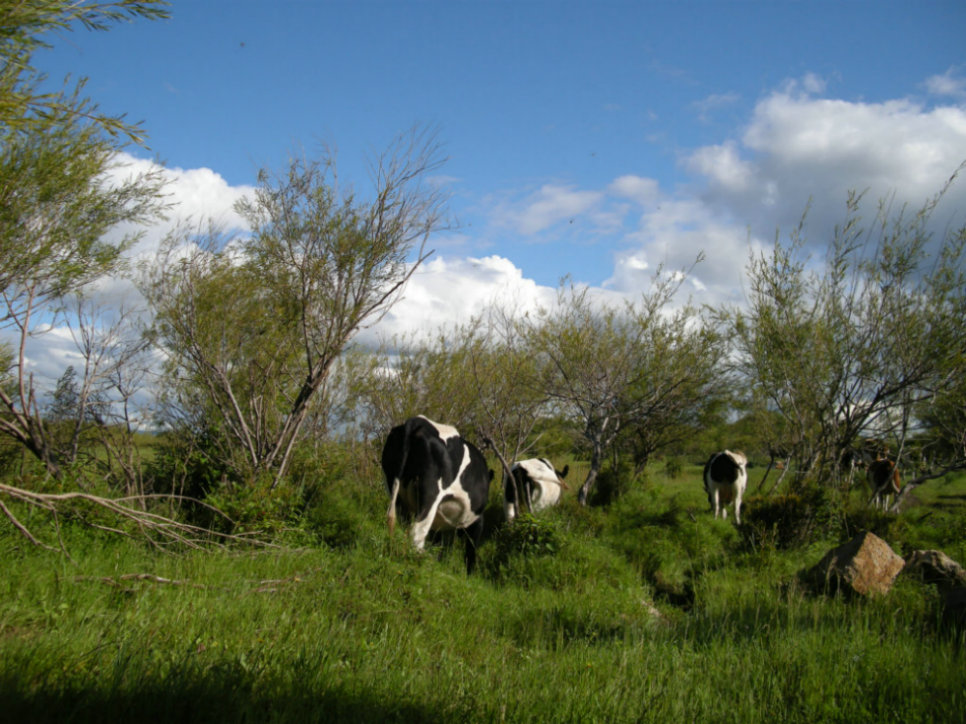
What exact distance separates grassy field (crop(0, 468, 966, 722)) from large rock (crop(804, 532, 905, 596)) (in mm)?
193

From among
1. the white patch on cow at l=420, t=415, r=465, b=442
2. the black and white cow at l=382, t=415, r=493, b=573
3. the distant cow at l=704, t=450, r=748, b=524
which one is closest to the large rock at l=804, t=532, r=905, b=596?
the black and white cow at l=382, t=415, r=493, b=573

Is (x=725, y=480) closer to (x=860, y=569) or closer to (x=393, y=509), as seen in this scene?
(x=860, y=569)

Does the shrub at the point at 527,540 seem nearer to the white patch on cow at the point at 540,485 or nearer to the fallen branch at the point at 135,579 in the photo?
the white patch on cow at the point at 540,485

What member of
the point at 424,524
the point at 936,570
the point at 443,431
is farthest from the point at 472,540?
the point at 936,570

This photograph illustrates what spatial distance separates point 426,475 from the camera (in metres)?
7.90

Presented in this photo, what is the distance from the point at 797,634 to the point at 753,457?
101ft

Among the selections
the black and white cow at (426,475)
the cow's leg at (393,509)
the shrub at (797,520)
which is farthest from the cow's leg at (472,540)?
the shrub at (797,520)

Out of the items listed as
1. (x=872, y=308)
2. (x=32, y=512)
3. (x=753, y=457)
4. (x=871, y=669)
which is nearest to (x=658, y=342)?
(x=872, y=308)

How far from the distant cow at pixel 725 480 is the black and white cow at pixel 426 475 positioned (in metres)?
5.79

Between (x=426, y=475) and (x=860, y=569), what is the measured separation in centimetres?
491

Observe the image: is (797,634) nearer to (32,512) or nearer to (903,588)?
→ (903,588)

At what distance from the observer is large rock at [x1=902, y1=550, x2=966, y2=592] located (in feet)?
21.9

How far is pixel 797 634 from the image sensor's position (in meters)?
4.55

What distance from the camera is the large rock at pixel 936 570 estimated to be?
6.68m
